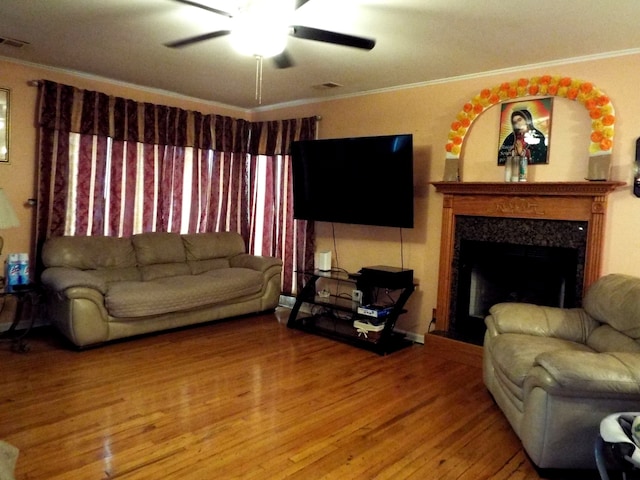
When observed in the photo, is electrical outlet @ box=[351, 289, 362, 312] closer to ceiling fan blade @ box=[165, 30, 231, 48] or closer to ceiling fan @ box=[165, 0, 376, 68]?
ceiling fan @ box=[165, 0, 376, 68]

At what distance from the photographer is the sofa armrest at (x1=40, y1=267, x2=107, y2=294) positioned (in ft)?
12.9

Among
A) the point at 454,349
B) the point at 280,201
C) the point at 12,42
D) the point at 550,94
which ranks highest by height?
the point at 12,42

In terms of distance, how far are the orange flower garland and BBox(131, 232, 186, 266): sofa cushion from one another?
297 centimetres

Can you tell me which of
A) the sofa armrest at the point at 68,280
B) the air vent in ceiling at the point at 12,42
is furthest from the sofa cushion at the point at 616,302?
the air vent in ceiling at the point at 12,42

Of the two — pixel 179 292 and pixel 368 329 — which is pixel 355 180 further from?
pixel 179 292

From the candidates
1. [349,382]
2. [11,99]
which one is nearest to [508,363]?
[349,382]

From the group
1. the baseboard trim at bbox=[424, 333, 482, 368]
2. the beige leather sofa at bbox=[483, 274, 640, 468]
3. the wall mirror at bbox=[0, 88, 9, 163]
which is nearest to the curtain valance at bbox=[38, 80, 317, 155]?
the wall mirror at bbox=[0, 88, 9, 163]

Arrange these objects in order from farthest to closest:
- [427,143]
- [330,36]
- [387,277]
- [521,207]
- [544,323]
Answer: [427,143]
[387,277]
[521,207]
[544,323]
[330,36]

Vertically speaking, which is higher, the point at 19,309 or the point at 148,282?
the point at 148,282

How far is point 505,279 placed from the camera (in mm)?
4301

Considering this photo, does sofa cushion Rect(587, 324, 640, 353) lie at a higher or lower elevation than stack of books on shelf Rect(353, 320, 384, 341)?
higher

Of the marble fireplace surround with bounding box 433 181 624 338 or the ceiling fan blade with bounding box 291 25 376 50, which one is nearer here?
the ceiling fan blade with bounding box 291 25 376 50

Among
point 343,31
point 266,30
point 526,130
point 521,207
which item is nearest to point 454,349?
point 521,207

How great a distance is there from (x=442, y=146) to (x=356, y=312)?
1743 millimetres
